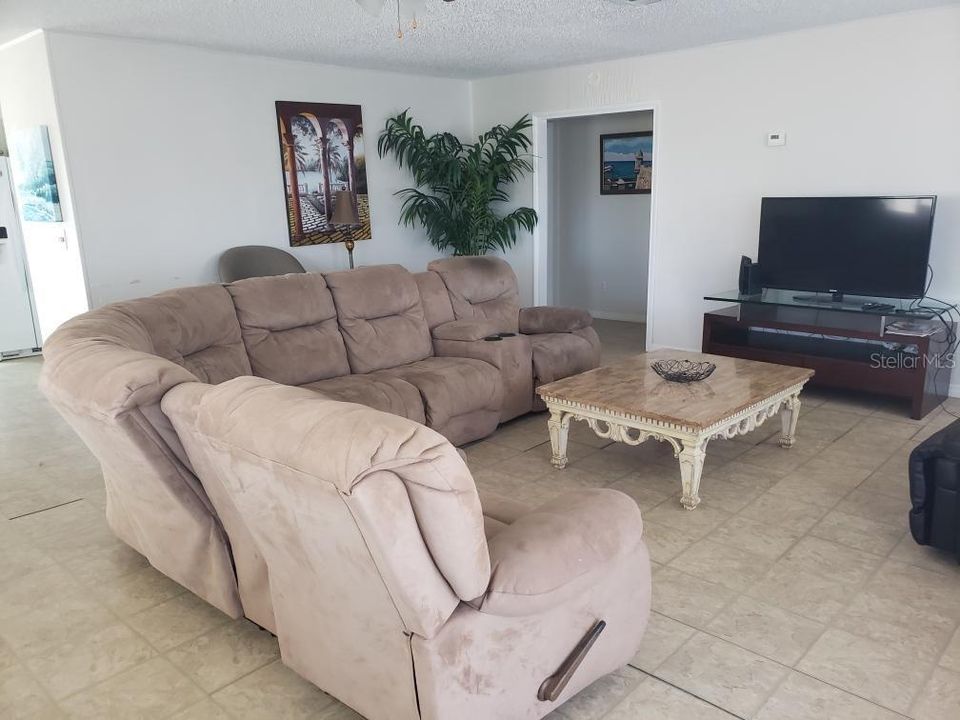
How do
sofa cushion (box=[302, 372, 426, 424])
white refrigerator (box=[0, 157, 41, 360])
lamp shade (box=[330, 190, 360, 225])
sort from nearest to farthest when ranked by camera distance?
1. sofa cushion (box=[302, 372, 426, 424])
2. lamp shade (box=[330, 190, 360, 225])
3. white refrigerator (box=[0, 157, 41, 360])

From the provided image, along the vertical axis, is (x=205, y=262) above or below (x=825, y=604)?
above

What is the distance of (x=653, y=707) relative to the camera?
192 centimetres

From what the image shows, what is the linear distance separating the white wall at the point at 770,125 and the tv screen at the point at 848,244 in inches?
11.0

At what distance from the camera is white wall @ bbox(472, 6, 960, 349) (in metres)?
4.54

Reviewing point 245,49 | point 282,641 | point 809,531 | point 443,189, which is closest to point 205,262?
point 245,49

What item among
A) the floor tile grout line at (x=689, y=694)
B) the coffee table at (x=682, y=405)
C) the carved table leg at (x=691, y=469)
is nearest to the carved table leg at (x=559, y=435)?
the coffee table at (x=682, y=405)

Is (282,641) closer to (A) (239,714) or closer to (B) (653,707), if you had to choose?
(A) (239,714)

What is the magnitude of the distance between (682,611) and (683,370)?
1505 millimetres

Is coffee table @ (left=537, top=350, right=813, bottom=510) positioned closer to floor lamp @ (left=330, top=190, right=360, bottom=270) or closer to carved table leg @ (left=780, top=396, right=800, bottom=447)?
carved table leg @ (left=780, top=396, right=800, bottom=447)

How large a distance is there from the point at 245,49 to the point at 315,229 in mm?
1380

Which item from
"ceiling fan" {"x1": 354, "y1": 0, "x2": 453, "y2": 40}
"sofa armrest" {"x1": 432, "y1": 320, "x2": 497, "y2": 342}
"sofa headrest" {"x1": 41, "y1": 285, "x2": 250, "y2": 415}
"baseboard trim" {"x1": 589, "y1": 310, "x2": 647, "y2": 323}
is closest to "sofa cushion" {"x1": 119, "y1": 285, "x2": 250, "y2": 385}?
"sofa headrest" {"x1": 41, "y1": 285, "x2": 250, "y2": 415}

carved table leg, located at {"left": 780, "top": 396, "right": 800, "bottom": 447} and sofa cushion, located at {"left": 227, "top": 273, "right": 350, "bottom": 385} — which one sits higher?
sofa cushion, located at {"left": 227, "top": 273, "right": 350, "bottom": 385}

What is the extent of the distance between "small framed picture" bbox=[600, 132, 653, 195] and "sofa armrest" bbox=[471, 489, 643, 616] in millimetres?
5623

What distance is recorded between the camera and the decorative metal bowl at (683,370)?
3.50m
